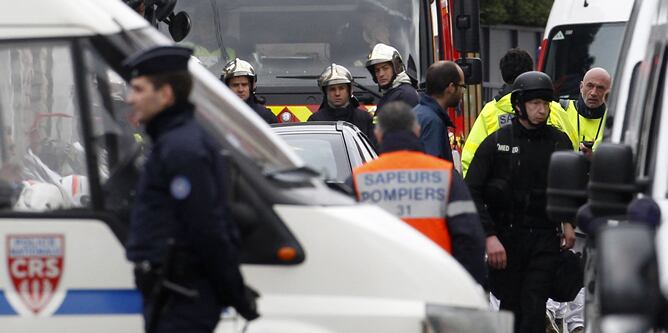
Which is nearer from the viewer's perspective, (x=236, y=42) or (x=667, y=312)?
(x=667, y=312)

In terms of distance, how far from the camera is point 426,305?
20.6ft

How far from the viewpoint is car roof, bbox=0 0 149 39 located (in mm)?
6453

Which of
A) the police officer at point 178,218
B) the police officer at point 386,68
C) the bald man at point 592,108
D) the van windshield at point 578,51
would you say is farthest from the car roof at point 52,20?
the van windshield at point 578,51

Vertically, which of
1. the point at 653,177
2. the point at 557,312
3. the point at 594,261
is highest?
the point at 653,177

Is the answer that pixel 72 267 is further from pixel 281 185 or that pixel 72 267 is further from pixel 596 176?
pixel 596 176

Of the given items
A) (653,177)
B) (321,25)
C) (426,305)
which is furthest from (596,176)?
(321,25)

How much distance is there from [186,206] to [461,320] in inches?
46.9

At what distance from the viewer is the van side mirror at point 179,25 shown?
566 inches

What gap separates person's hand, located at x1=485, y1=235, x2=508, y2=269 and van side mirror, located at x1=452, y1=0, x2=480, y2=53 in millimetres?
6068

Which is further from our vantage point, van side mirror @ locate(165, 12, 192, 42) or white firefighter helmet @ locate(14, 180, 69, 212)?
van side mirror @ locate(165, 12, 192, 42)

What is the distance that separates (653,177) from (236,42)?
9761 millimetres

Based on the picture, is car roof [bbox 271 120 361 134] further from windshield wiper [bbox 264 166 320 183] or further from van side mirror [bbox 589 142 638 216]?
van side mirror [bbox 589 142 638 216]

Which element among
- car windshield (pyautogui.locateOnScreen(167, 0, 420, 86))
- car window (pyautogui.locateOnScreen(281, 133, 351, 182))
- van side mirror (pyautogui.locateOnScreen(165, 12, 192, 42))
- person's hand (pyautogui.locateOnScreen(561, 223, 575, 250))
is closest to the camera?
person's hand (pyautogui.locateOnScreen(561, 223, 575, 250))

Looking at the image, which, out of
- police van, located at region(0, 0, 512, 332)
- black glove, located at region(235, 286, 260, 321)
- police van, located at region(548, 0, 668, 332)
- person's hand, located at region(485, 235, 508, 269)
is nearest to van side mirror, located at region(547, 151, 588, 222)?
police van, located at region(548, 0, 668, 332)
